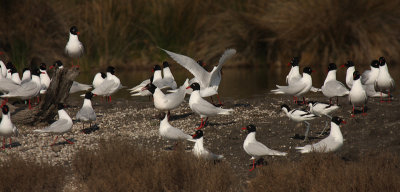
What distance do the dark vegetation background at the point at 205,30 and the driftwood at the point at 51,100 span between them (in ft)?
24.2

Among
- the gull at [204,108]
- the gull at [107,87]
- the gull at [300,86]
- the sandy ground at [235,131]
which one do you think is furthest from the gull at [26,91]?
the gull at [300,86]

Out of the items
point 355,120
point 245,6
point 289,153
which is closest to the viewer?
point 289,153

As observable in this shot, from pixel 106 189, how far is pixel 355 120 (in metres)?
4.91

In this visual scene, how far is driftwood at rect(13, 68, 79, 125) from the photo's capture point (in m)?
10.6

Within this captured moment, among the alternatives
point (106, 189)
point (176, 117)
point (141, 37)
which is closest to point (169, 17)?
point (141, 37)

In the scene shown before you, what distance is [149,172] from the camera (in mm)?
6215

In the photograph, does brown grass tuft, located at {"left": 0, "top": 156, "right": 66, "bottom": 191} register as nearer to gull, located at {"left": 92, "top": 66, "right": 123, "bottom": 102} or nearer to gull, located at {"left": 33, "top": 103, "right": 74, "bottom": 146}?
gull, located at {"left": 33, "top": 103, "right": 74, "bottom": 146}

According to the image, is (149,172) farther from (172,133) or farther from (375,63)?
(375,63)

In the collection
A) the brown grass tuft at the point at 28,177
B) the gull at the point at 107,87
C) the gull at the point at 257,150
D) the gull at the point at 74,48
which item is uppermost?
the gull at the point at 74,48

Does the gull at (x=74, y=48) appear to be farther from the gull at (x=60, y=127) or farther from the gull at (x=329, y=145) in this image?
the gull at (x=329, y=145)

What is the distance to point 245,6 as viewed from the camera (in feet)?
68.9

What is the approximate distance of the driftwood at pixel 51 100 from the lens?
10.6m

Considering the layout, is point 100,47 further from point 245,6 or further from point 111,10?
point 245,6

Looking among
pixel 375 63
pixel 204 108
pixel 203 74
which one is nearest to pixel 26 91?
pixel 203 74
